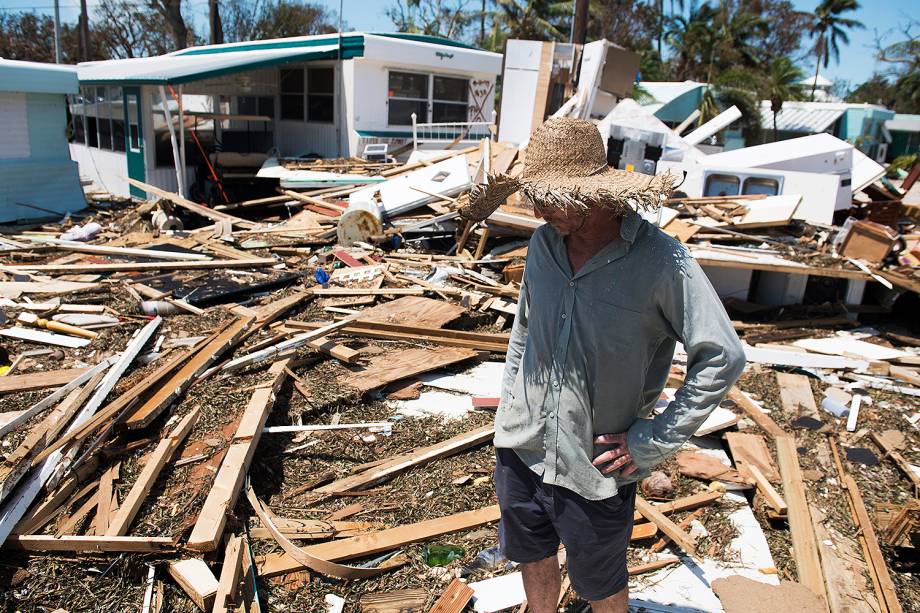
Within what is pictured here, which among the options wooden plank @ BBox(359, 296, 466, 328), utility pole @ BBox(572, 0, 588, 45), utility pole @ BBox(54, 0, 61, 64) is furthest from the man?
utility pole @ BBox(54, 0, 61, 64)

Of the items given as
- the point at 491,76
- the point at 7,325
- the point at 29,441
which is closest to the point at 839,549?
the point at 29,441

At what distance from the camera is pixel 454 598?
10.1 ft

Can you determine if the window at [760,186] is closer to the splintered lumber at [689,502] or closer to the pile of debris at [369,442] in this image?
the pile of debris at [369,442]

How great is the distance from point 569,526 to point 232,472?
2.18m

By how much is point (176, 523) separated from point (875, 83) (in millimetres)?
65452

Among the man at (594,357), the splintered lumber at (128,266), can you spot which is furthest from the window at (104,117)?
the man at (594,357)

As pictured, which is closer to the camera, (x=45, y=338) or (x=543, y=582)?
(x=543, y=582)

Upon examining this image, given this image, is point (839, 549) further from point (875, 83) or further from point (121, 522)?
point (875, 83)

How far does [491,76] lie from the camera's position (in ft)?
57.6

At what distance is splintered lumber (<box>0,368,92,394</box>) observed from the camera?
4980 millimetres

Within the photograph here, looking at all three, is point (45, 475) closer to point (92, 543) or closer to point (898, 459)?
point (92, 543)

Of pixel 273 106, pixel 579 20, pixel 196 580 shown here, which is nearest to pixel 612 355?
pixel 196 580

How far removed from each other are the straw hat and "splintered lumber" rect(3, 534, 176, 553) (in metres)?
2.42

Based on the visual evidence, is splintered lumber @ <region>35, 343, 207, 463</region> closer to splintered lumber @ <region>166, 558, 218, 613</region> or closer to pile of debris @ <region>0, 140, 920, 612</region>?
pile of debris @ <region>0, 140, 920, 612</region>
